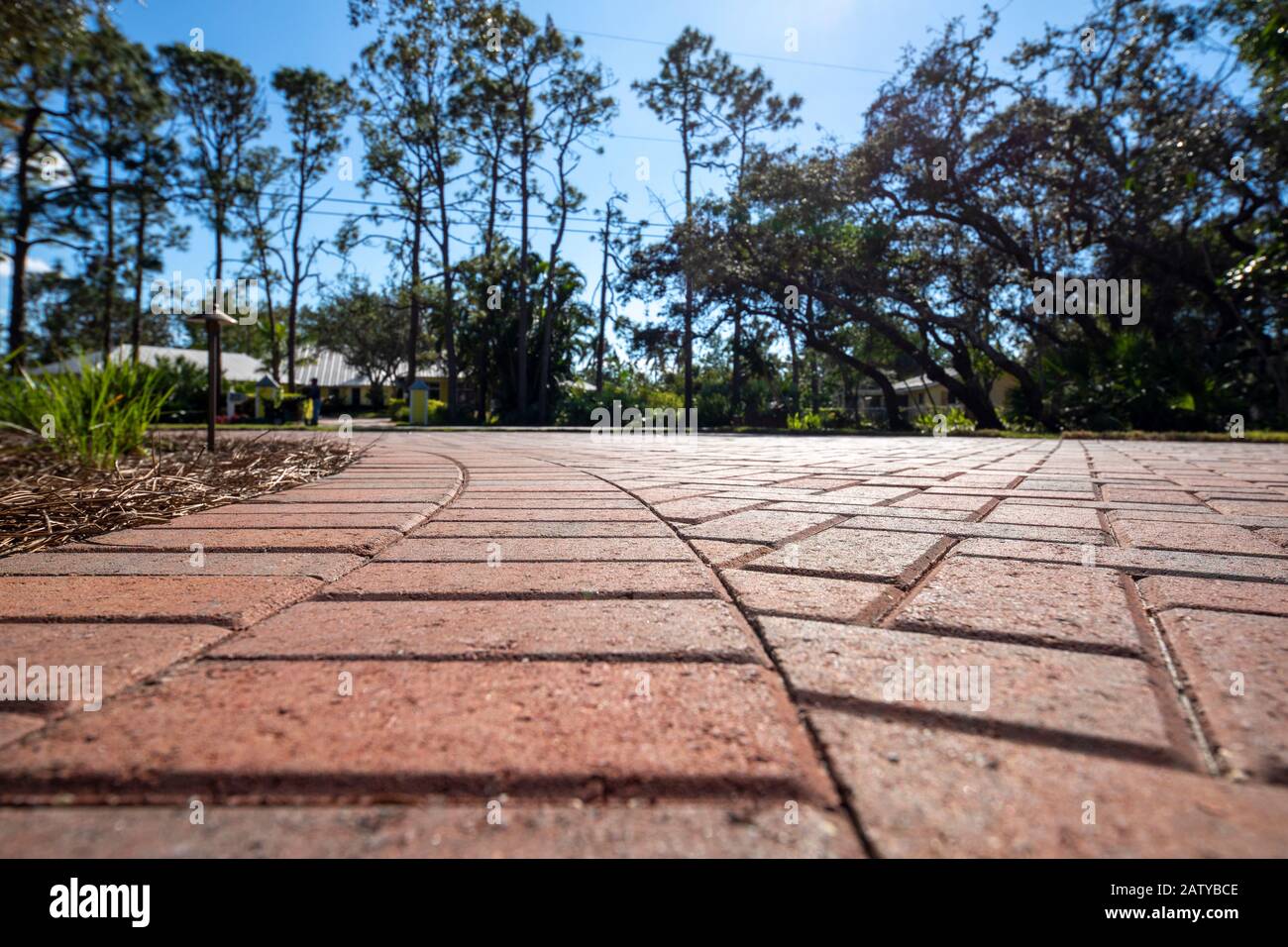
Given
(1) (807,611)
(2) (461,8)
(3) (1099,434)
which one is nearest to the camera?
(1) (807,611)

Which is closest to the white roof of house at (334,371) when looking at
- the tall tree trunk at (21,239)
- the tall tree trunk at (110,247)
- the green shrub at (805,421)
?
the tall tree trunk at (110,247)

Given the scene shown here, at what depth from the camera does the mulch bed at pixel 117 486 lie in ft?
7.39

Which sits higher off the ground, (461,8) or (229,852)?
(461,8)

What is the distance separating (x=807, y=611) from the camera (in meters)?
1.35

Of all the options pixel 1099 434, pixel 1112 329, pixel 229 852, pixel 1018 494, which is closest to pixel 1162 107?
pixel 1112 329

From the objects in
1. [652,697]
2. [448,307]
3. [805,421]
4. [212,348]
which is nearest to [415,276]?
[448,307]

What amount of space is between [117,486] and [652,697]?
2974 millimetres

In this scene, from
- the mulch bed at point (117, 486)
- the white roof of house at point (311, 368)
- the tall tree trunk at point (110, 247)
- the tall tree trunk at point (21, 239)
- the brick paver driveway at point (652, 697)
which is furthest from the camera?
the white roof of house at point (311, 368)

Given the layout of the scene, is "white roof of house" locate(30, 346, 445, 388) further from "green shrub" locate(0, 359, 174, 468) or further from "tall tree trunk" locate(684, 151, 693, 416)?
"green shrub" locate(0, 359, 174, 468)

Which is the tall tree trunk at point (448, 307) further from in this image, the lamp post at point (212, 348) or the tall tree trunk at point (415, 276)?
the lamp post at point (212, 348)

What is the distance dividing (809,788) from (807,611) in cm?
64

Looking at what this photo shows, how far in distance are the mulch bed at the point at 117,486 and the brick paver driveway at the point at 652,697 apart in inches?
13.6
